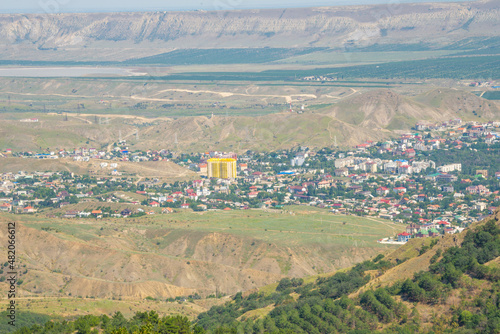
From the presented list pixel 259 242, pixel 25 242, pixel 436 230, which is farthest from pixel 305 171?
pixel 25 242

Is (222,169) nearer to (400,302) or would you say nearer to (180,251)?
(180,251)

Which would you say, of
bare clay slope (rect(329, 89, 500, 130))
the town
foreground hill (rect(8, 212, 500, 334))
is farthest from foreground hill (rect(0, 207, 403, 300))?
bare clay slope (rect(329, 89, 500, 130))

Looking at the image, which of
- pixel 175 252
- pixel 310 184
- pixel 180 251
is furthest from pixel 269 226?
pixel 310 184

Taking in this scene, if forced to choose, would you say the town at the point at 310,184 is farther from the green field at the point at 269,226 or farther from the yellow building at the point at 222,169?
the green field at the point at 269,226


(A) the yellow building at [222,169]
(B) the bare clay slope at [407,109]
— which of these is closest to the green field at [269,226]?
(A) the yellow building at [222,169]

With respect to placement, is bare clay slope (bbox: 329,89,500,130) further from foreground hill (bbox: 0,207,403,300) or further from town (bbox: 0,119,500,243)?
foreground hill (bbox: 0,207,403,300)

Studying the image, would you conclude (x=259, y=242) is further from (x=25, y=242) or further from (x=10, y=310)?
(x=10, y=310)
